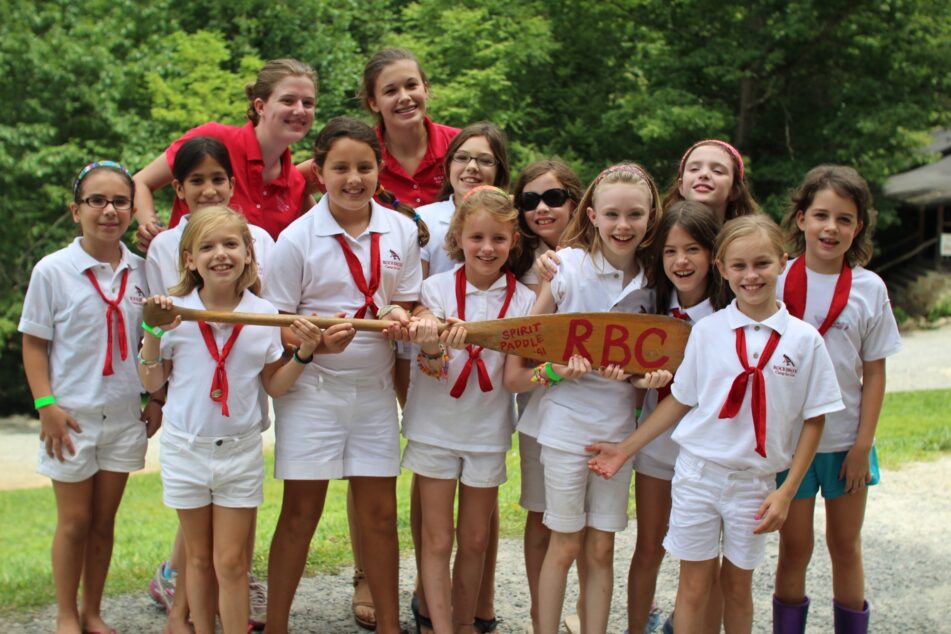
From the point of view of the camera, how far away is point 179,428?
3.91m

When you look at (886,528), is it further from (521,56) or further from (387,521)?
(521,56)

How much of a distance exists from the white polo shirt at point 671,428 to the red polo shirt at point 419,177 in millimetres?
1472

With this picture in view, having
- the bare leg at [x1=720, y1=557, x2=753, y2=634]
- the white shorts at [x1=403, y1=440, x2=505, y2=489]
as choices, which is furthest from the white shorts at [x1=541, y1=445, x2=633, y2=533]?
the bare leg at [x1=720, y1=557, x2=753, y2=634]

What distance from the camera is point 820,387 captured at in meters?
3.70

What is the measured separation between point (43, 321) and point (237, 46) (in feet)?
64.5

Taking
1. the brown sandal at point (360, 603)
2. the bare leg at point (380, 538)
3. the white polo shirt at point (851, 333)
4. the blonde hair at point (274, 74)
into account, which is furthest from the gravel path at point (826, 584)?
the blonde hair at point (274, 74)

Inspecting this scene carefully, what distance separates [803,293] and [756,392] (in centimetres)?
65

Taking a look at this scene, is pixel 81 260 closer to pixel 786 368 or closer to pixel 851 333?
pixel 786 368

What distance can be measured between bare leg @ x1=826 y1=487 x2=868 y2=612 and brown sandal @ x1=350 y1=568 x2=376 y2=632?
2151 millimetres

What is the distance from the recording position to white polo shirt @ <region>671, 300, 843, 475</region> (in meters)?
3.68

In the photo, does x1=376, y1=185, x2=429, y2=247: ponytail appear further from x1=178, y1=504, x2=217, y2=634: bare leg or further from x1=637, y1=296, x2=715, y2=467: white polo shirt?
x1=178, y1=504, x2=217, y2=634: bare leg

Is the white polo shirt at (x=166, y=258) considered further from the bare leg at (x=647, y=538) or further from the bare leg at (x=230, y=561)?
the bare leg at (x=647, y=538)

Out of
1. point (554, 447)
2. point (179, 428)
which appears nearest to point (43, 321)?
point (179, 428)

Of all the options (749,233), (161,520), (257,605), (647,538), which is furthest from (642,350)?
(161,520)
